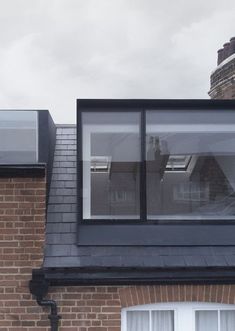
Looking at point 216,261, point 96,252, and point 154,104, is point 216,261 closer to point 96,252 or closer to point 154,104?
point 96,252

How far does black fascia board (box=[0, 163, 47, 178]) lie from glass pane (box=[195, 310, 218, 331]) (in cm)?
261

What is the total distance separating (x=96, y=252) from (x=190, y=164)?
174cm

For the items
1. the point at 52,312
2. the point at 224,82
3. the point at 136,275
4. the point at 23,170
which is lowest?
the point at 52,312

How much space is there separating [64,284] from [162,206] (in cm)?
163

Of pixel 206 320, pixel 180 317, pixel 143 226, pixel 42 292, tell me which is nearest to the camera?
pixel 42 292

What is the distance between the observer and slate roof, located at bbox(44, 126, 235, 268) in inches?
254

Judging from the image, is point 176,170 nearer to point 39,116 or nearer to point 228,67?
point 39,116

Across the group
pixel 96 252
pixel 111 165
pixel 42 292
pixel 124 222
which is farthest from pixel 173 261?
pixel 42 292

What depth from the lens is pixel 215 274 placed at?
6.40 m

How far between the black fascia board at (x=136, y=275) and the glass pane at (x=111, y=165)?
84cm

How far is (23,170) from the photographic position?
6.52 meters

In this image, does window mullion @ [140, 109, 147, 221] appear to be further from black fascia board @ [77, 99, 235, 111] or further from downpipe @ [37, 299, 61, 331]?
downpipe @ [37, 299, 61, 331]

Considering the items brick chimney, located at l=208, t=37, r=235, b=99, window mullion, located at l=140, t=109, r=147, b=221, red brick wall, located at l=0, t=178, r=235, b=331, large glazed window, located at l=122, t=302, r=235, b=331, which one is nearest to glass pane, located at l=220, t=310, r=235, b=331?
large glazed window, located at l=122, t=302, r=235, b=331

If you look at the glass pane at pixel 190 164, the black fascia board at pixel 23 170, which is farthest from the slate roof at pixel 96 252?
the black fascia board at pixel 23 170
